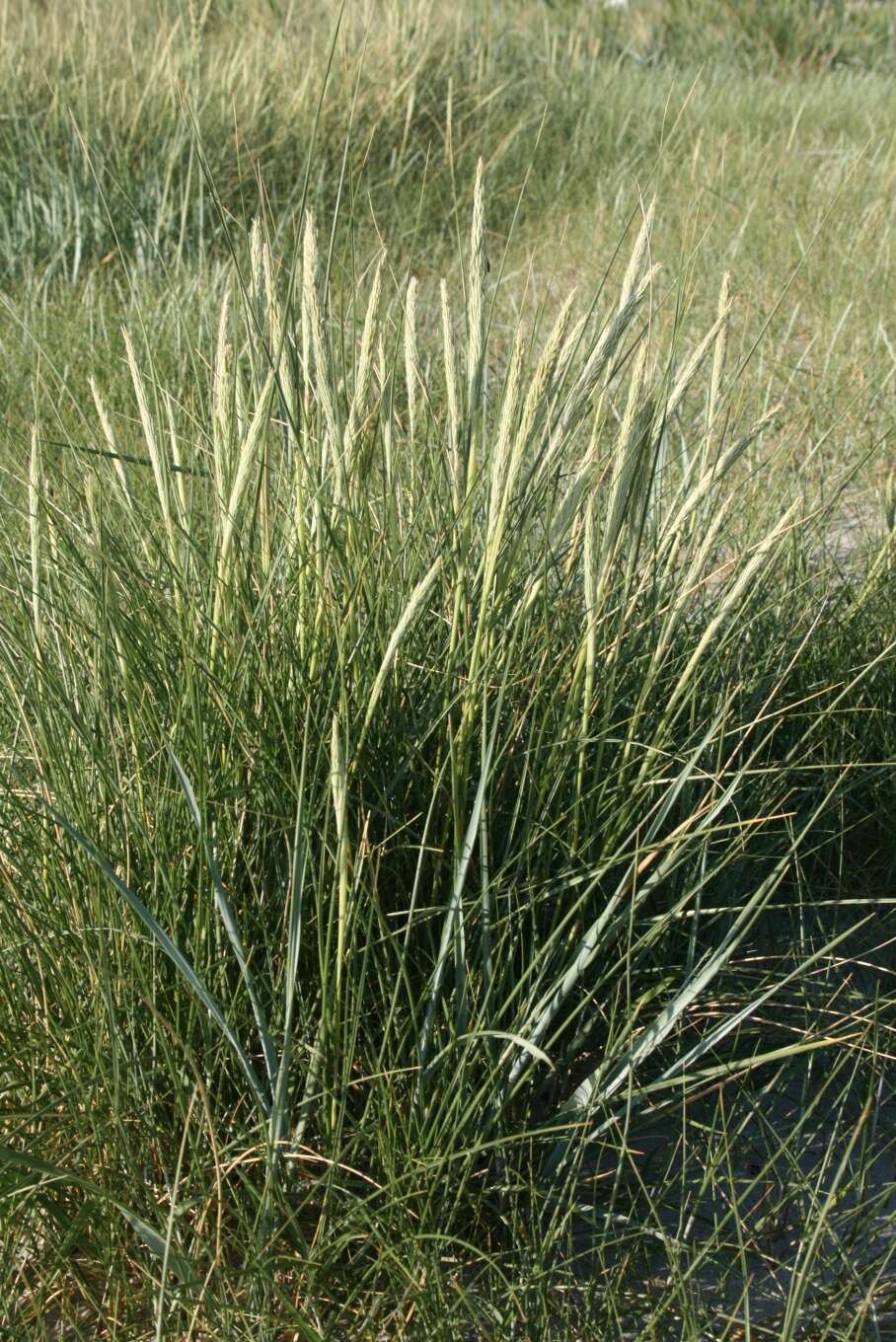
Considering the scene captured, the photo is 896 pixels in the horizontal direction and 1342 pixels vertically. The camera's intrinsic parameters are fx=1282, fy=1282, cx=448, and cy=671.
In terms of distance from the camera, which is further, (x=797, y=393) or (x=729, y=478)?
(x=797, y=393)

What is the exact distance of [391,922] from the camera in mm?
1342

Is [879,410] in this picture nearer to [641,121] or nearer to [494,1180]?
[494,1180]

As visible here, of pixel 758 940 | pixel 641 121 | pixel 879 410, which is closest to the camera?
pixel 758 940

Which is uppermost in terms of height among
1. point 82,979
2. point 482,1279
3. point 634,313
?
point 634,313

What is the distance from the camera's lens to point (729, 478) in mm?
2424

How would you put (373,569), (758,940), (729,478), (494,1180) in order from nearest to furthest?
(494,1180) → (373,569) → (758,940) → (729,478)

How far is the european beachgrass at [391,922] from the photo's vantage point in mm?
1118

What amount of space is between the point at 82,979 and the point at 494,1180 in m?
0.44

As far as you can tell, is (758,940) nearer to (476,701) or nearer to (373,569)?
(476,701)

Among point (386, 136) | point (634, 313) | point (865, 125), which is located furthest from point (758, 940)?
point (865, 125)

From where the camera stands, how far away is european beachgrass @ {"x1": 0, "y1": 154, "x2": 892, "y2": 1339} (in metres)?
1.12

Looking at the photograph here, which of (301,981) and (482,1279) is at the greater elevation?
(301,981)

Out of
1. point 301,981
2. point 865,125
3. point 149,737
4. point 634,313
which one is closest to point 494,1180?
point 301,981

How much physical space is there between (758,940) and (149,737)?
800 millimetres
